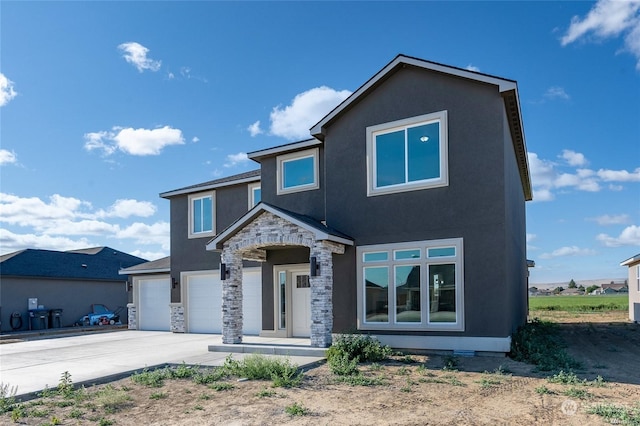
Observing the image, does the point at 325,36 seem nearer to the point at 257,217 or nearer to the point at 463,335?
the point at 257,217

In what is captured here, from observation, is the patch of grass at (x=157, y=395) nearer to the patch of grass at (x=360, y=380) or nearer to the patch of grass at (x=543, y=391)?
the patch of grass at (x=360, y=380)

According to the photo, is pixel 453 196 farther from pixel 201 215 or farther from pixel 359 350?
pixel 201 215

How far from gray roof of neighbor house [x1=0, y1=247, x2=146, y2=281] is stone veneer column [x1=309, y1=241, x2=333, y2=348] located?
19.6m

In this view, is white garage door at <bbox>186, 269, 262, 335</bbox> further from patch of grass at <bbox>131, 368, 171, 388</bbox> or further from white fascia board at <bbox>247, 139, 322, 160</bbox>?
patch of grass at <bbox>131, 368, 171, 388</bbox>

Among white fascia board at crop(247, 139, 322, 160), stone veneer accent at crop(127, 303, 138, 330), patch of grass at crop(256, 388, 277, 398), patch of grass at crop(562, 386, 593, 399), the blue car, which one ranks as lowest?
the blue car

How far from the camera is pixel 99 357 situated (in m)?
12.6

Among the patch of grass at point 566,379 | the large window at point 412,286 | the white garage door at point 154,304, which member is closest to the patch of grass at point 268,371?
the large window at point 412,286

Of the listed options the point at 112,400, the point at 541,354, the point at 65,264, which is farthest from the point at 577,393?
the point at 65,264

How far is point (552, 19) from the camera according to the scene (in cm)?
1344

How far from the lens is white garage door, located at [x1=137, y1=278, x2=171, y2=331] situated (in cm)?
2008

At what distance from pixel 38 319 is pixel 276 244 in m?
18.7

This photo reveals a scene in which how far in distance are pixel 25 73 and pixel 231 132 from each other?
22.1 feet

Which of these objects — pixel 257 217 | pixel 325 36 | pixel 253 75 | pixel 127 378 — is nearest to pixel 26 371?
pixel 127 378

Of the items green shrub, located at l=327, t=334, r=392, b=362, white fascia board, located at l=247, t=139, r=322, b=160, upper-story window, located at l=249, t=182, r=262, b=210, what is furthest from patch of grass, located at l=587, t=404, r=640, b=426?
upper-story window, located at l=249, t=182, r=262, b=210
